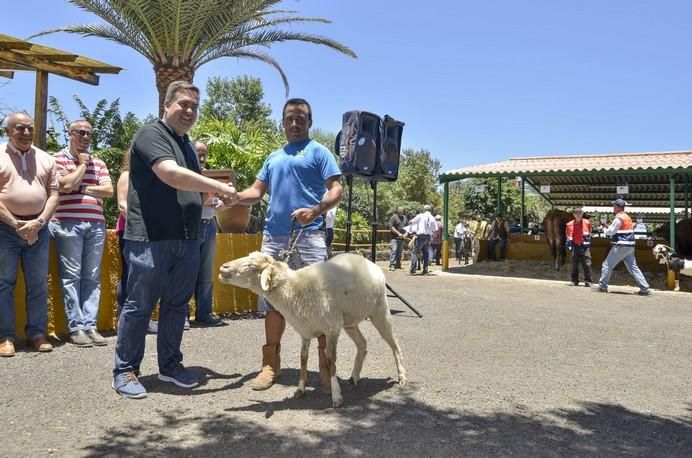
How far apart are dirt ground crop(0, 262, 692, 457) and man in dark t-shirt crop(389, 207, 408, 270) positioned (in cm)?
1040

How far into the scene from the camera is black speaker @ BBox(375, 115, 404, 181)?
7.60 m

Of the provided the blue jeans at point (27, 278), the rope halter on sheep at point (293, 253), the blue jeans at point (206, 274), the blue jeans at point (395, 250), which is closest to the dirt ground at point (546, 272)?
the blue jeans at point (395, 250)

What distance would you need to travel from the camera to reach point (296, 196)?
4.08 metres

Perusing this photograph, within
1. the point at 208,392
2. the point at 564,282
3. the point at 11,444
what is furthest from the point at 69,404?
the point at 564,282

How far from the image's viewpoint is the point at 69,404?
3625mm

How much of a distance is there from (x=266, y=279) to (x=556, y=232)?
1507 cm

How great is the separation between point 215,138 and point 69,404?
1232 centimetres

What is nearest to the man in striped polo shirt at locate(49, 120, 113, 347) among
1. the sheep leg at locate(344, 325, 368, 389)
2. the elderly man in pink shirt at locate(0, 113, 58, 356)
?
the elderly man in pink shirt at locate(0, 113, 58, 356)

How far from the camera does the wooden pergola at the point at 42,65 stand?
23.3ft

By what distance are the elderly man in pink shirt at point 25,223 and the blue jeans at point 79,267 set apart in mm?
178

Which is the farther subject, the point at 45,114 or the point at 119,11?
the point at 119,11

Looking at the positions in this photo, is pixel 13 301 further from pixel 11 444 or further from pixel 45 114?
pixel 45 114

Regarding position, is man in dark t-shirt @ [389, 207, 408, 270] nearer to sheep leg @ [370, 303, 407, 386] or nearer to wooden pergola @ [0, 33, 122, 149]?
wooden pergola @ [0, 33, 122, 149]

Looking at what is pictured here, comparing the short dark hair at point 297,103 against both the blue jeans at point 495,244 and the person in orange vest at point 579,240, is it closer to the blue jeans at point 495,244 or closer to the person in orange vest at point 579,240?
the person in orange vest at point 579,240
